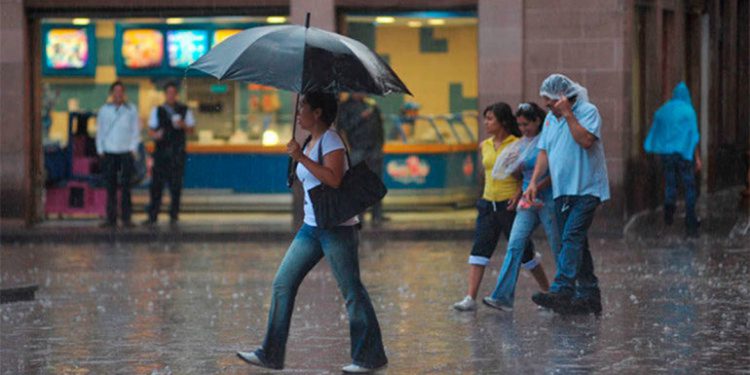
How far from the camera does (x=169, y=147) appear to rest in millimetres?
23312

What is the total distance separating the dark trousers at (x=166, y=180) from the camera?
23188mm

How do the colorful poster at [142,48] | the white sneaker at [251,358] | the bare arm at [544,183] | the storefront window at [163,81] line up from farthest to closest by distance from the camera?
the colorful poster at [142,48], the storefront window at [163,81], the bare arm at [544,183], the white sneaker at [251,358]

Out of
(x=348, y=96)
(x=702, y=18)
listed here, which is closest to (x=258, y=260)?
(x=348, y=96)

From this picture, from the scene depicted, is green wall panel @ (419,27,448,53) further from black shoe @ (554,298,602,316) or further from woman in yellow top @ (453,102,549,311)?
black shoe @ (554,298,602,316)

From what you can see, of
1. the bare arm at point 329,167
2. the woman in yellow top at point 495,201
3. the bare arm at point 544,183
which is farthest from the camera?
the woman in yellow top at point 495,201

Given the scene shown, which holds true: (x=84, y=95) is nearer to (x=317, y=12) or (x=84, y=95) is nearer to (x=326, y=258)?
(x=317, y=12)

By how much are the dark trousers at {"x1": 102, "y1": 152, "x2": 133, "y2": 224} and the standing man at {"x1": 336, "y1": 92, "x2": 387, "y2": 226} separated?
2.70m

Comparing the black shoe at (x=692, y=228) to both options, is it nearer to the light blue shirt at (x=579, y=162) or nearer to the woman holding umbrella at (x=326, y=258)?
the light blue shirt at (x=579, y=162)

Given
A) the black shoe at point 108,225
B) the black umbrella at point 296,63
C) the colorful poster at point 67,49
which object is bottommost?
the black shoe at point 108,225

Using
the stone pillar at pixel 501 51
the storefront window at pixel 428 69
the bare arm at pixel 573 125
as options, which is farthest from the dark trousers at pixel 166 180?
the bare arm at pixel 573 125

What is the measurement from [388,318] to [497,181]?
141 centimetres

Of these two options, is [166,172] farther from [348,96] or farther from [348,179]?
[348,179]

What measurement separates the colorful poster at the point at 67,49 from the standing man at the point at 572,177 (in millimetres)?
12358

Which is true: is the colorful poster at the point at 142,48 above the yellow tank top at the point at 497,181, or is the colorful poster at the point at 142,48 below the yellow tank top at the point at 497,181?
above
